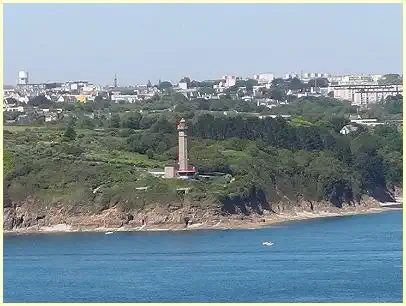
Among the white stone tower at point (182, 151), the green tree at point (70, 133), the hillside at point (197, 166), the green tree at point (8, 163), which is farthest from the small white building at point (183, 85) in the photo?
the white stone tower at point (182, 151)

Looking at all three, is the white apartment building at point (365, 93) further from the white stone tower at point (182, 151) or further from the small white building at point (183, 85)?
the white stone tower at point (182, 151)

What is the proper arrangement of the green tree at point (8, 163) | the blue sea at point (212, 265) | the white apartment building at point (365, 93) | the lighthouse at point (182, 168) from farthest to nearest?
1. the white apartment building at point (365, 93)
2. the lighthouse at point (182, 168)
3. the green tree at point (8, 163)
4. the blue sea at point (212, 265)

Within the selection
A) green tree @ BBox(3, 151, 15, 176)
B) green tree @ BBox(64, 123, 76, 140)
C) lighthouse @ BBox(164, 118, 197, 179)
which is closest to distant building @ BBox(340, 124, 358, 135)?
green tree @ BBox(64, 123, 76, 140)

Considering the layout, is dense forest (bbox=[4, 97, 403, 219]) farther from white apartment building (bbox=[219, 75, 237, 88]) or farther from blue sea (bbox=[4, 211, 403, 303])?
white apartment building (bbox=[219, 75, 237, 88])

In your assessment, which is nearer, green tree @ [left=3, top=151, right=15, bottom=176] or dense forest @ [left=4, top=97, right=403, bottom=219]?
dense forest @ [left=4, top=97, right=403, bottom=219]

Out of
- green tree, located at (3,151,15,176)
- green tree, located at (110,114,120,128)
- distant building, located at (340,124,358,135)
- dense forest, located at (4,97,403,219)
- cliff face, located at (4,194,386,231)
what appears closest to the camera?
cliff face, located at (4,194,386,231)

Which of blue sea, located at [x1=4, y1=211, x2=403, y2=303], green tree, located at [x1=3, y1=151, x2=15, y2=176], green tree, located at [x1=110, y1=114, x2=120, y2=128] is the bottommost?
blue sea, located at [x1=4, y1=211, x2=403, y2=303]

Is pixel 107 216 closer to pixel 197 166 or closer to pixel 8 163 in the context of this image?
pixel 8 163

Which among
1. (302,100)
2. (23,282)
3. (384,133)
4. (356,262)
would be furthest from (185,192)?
(302,100)

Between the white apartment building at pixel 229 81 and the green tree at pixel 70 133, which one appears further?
the white apartment building at pixel 229 81
